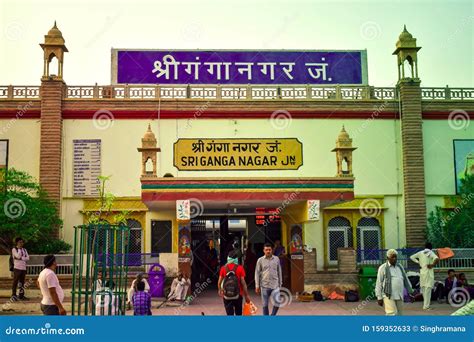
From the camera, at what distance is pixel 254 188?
16766 millimetres

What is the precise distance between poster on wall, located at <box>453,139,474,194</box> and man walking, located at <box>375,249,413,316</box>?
1300cm

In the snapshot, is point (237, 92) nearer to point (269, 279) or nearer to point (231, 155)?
point (231, 155)

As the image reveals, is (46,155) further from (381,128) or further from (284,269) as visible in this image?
(381,128)

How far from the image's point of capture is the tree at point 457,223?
20266 mm

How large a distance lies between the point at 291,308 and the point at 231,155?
5.99 m

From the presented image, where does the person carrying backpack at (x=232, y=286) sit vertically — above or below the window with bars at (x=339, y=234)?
below

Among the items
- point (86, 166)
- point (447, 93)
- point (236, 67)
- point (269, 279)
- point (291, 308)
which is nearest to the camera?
point (269, 279)

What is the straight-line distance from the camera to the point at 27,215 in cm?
1883

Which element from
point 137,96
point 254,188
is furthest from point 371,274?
point 137,96

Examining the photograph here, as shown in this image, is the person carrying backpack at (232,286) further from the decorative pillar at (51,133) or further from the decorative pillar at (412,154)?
the decorative pillar at (412,154)

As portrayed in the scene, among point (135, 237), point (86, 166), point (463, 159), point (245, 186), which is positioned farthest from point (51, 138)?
point (463, 159)

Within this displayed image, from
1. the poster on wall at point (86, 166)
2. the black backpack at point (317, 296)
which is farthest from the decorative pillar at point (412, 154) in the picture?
the poster on wall at point (86, 166)

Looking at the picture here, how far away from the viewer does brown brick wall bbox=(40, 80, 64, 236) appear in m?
21.2

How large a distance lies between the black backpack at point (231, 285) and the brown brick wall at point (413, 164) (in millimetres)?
12600
